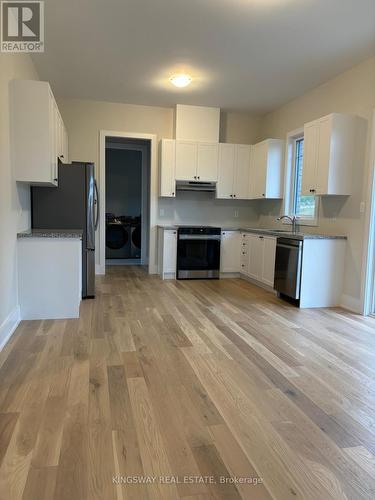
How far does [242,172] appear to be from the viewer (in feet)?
20.6

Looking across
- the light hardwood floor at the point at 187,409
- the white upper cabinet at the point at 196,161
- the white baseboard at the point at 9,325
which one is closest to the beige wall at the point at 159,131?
the white upper cabinet at the point at 196,161

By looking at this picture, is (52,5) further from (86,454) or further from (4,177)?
(86,454)

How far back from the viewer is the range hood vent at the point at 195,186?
6117 millimetres

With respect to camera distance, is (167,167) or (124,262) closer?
(167,167)

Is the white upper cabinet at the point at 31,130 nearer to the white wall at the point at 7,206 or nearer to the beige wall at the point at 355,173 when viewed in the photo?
the white wall at the point at 7,206

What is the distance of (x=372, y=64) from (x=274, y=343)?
3189 mm

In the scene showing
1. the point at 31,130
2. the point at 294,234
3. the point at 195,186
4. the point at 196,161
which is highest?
the point at 196,161

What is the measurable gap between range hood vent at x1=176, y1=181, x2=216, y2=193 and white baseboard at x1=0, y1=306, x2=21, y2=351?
11.4 feet

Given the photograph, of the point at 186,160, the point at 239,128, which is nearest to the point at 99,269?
the point at 186,160

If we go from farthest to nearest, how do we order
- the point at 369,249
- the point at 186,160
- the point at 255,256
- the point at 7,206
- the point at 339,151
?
the point at 186,160
the point at 255,256
the point at 339,151
the point at 369,249
the point at 7,206

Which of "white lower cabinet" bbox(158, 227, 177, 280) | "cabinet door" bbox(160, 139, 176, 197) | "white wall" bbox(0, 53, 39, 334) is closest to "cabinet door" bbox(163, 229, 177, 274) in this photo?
"white lower cabinet" bbox(158, 227, 177, 280)

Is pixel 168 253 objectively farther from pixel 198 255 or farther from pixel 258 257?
pixel 258 257

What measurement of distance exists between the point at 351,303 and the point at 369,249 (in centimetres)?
70

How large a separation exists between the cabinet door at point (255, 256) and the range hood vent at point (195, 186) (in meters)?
1.15
